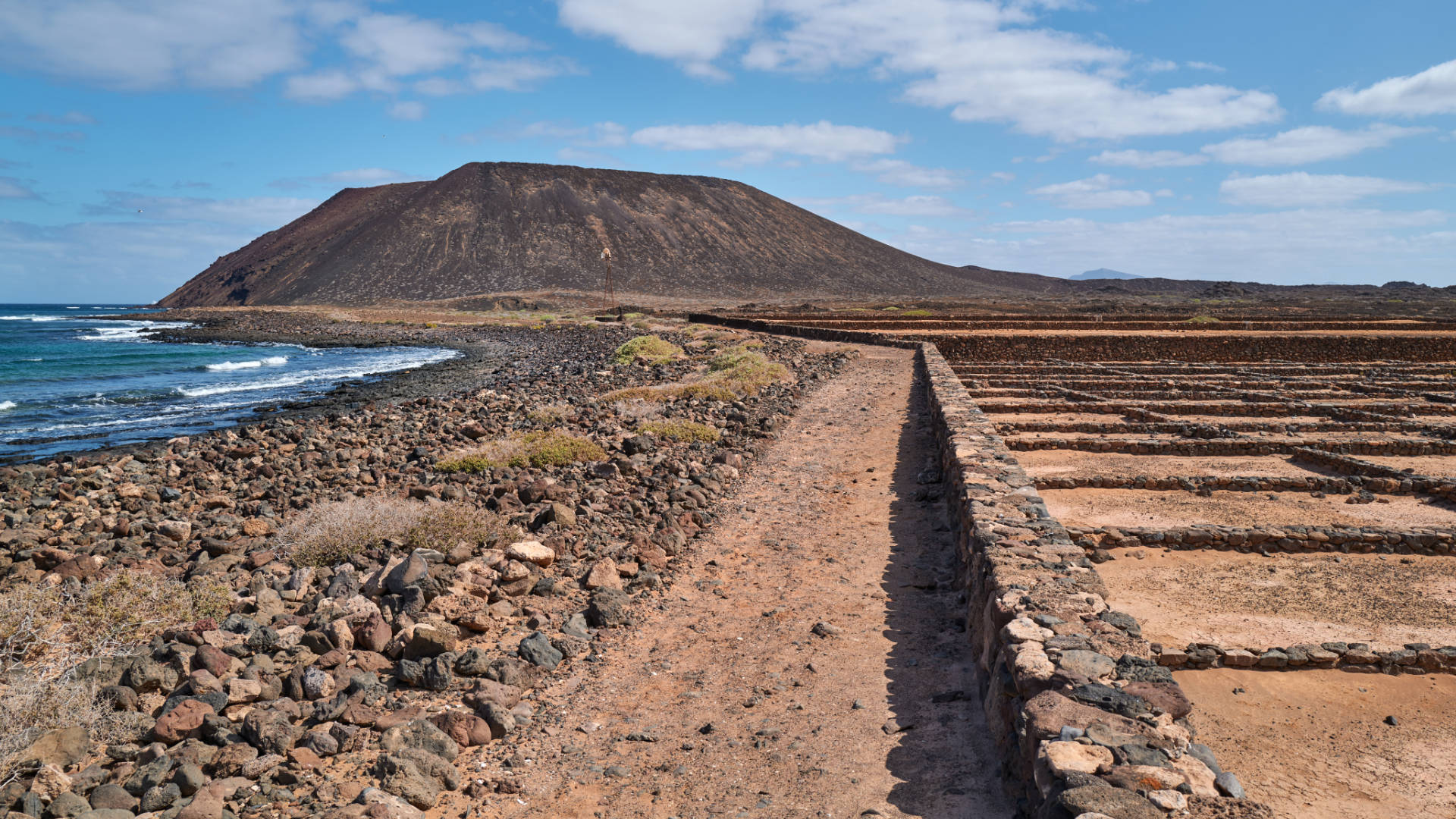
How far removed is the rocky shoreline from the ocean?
21.4ft

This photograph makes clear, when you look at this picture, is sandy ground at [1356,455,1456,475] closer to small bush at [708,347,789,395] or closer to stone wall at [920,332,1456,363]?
small bush at [708,347,789,395]

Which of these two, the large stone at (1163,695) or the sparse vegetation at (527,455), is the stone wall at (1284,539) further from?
the sparse vegetation at (527,455)

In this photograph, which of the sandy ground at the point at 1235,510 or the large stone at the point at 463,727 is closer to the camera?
the large stone at the point at 463,727

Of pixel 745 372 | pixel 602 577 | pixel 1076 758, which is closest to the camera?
pixel 1076 758

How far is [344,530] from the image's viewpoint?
23.5 feet

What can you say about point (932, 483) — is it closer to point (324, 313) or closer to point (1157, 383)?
point (1157, 383)

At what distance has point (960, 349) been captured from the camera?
2870 centimetres

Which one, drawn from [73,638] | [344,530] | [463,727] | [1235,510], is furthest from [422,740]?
[1235,510]

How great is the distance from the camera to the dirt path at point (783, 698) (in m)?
3.94

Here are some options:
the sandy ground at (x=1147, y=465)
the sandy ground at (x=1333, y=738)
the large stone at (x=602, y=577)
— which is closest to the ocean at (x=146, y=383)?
the large stone at (x=602, y=577)

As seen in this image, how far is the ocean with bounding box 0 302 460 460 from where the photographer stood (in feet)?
65.4

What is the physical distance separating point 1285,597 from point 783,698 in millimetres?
4548

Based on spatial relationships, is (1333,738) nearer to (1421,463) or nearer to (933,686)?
(933,686)

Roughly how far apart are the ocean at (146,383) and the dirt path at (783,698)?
17213mm
